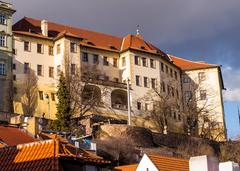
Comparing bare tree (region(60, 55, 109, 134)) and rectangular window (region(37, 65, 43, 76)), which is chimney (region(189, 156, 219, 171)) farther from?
rectangular window (region(37, 65, 43, 76))

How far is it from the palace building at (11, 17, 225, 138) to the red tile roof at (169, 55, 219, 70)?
0.34 m

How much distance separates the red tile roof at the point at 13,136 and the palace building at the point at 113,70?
142 ft

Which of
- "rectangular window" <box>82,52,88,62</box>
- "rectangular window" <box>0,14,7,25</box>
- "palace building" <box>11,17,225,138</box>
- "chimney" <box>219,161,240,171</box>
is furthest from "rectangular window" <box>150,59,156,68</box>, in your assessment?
"chimney" <box>219,161,240,171</box>

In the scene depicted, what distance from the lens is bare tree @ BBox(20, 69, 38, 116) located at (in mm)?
80938

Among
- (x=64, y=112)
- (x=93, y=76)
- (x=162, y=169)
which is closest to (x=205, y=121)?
(x=93, y=76)

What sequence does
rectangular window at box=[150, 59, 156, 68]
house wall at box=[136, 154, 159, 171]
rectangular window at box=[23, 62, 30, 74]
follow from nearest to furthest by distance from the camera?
1. house wall at box=[136, 154, 159, 171]
2. rectangular window at box=[23, 62, 30, 74]
3. rectangular window at box=[150, 59, 156, 68]

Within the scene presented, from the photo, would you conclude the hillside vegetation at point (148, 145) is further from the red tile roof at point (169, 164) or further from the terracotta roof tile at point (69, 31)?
the red tile roof at point (169, 164)

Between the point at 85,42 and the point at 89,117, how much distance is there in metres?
18.5

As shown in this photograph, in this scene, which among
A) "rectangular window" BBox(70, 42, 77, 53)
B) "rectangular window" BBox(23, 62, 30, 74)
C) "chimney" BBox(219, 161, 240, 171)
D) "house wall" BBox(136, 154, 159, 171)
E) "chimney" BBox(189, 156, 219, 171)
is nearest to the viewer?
"chimney" BBox(189, 156, 219, 171)

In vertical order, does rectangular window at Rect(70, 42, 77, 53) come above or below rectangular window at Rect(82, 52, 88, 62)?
above

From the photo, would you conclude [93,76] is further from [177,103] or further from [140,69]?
[177,103]

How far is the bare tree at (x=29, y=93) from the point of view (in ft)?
266

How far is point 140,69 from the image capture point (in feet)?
303

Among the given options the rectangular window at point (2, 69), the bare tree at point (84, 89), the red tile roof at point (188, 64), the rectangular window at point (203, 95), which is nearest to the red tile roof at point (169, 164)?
the bare tree at point (84, 89)
